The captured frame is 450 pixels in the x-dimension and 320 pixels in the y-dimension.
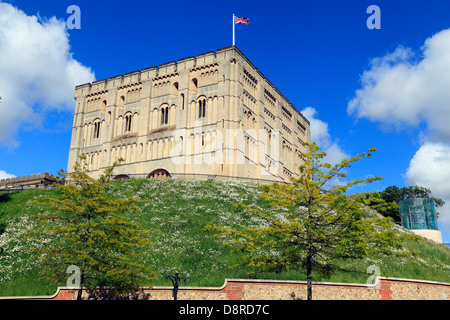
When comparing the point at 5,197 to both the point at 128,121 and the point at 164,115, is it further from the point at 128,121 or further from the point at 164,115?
the point at 164,115

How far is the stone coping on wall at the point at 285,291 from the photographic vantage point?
71.1 ft

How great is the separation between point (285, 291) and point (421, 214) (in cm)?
3408

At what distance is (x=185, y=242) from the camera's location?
30.3 metres

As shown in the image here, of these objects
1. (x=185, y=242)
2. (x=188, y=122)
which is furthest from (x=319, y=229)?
(x=188, y=122)

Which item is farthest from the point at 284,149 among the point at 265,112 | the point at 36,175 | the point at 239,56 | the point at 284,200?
the point at 284,200

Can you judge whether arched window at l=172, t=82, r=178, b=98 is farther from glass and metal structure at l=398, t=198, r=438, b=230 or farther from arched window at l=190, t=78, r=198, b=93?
glass and metal structure at l=398, t=198, r=438, b=230

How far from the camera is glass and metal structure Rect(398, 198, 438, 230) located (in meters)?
49.8

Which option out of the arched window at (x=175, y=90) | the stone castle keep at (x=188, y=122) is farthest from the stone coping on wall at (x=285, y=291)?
the arched window at (x=175, y=90)

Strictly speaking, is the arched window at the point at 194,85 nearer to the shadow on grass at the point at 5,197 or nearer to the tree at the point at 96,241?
the shadow on grass at the point at 5,197

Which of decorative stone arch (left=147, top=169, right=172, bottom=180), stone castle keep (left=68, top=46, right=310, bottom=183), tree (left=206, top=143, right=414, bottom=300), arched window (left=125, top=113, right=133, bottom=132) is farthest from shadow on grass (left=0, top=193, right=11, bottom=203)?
tree (left=206, top=143, right=414, bottom=300)

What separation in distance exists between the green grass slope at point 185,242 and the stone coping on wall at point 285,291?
3.65 ft

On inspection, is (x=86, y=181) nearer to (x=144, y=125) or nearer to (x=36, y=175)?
(x=144, y=125)

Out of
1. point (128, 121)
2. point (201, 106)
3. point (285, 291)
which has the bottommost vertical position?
point (285, 291)
